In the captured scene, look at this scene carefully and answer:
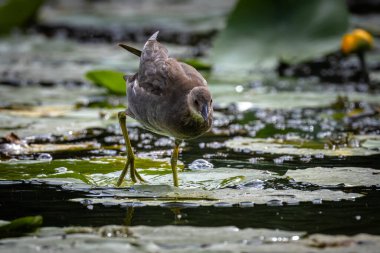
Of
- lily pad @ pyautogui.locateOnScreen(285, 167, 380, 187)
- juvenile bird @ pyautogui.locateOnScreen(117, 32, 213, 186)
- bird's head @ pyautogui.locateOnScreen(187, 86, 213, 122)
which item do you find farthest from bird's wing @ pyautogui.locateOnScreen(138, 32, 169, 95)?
lily pad @ pyautogui.locateOnScreen(285, 167, 380, 187)

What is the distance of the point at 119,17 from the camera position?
13.5 m

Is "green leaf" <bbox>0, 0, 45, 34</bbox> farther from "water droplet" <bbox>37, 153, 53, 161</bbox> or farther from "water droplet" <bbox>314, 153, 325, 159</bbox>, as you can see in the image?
"water droplet" <bbox>314, 153, 325, 159</bbox>

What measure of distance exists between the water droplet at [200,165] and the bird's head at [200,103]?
2.55ft

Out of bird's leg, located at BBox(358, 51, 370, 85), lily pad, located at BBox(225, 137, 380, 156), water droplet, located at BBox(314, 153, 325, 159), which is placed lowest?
water droplet, located at BBox(314, 153, 325, 159)

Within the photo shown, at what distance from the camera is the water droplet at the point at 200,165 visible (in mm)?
5160

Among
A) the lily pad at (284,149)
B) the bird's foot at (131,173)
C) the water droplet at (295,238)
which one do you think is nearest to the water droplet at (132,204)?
the bird's foot at (131,173)

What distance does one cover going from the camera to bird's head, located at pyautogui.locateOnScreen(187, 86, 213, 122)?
171 inches

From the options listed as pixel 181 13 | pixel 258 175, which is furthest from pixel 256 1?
pixel 258 175

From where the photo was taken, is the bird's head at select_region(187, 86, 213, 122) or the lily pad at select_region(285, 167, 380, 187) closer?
the bird's head at select_region(187, 86, 213, 122)

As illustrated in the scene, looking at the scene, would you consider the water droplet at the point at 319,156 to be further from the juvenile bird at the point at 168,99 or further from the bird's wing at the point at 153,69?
the bird's wing at the point at 153,69

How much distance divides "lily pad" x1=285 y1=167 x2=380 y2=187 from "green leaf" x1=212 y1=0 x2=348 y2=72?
4447 mm

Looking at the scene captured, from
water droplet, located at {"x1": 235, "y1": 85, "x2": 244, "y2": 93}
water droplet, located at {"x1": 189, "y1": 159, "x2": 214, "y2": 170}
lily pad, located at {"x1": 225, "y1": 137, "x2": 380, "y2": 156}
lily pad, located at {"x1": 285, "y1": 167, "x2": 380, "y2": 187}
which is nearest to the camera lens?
→ lily pad, located at {"x1": 285, "y1": 167, "x2": 380, "y2": 187}

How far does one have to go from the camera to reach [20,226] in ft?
11.5

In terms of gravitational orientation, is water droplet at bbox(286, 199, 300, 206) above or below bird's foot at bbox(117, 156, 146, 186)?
below
